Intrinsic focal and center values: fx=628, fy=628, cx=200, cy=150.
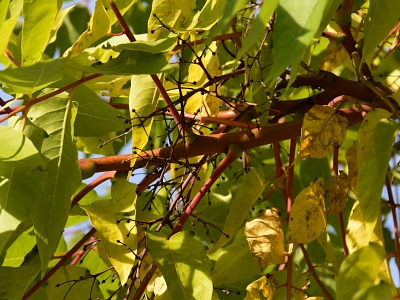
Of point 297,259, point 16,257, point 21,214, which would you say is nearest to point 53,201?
point 21,214

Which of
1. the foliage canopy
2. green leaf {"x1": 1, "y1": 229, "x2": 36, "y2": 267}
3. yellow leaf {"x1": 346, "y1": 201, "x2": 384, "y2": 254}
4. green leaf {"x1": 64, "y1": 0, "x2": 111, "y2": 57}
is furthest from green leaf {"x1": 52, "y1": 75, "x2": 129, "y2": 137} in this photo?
yellow leaf {"x1": 346, "y1": 201, "x2": 384, "y2": 254}

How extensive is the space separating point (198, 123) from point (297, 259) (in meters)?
0.46

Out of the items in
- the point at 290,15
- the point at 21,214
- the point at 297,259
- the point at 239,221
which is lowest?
the point at 297,259

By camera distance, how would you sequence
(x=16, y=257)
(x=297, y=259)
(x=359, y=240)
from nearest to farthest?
(x=359, y=240), (x=16, y=257), (x=297, y=259)

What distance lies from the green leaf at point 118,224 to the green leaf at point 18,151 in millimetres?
139

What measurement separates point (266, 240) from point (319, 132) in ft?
0.43

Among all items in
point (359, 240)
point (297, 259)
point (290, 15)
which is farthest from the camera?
point (297, 259)

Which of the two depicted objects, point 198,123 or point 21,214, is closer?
point 21,214

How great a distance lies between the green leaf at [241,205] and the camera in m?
0.75

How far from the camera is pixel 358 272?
19.9 inches

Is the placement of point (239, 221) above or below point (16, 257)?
above

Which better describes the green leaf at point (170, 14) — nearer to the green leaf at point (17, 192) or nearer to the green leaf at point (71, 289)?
the green leaf at point (17, 192)

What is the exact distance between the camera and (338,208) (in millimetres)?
686

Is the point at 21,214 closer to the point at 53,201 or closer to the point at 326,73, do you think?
the point at 53,201
